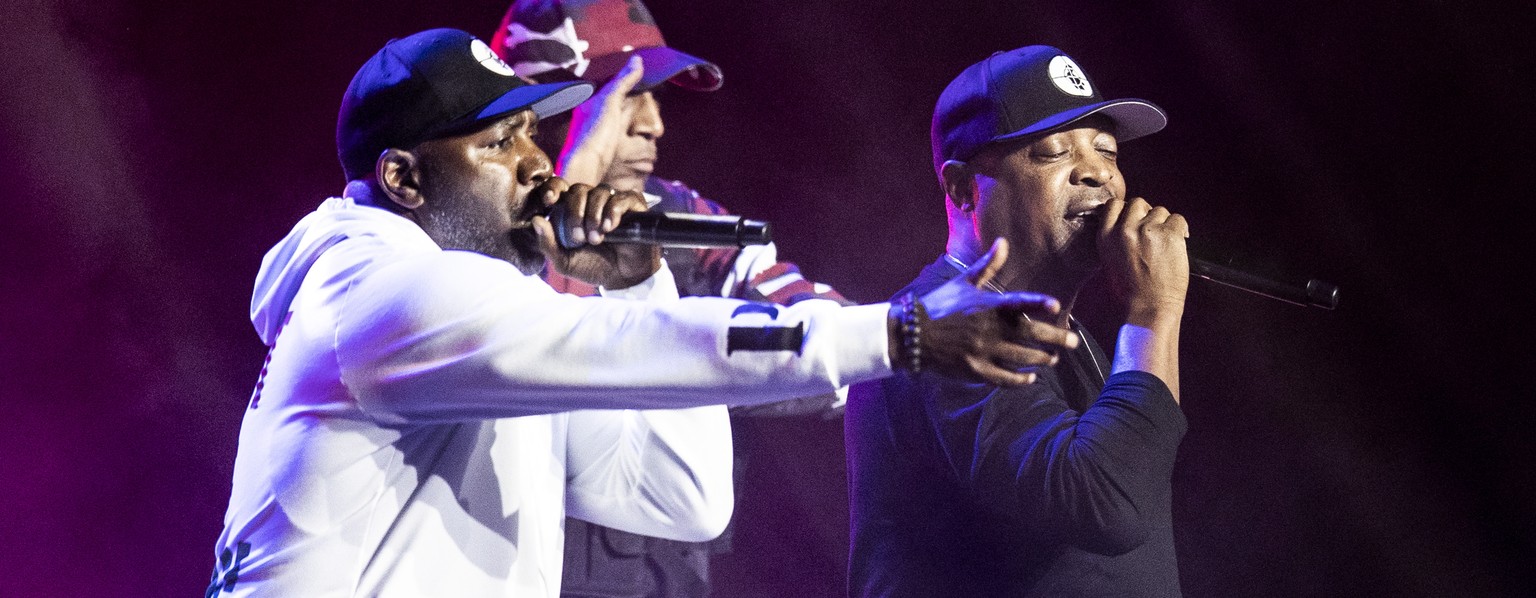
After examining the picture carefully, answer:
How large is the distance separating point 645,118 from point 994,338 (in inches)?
75.2

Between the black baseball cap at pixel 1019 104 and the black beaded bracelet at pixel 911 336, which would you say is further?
the black baseball cap at pixel 1019 104

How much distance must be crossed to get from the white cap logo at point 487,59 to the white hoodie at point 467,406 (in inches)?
11.0

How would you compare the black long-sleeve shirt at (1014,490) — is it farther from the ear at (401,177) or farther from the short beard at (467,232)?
the ear at (401,177)

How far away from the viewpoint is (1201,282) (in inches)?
120

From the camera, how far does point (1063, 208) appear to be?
6.51 feet

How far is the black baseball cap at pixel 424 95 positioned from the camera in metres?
1.80

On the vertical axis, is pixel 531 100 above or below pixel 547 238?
above

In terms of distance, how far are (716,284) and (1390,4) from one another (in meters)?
1.70

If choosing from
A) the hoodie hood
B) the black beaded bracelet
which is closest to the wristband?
the black beaded bracelet

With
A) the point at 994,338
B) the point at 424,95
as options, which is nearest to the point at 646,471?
the point at 424,95

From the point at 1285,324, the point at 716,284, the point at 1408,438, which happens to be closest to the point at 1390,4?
the point at 1285,324

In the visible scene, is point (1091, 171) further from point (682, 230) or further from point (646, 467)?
point (646, 467)

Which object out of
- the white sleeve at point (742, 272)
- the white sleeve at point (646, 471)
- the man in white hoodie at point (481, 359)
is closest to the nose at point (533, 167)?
the man in white hoodie at point (481, 359)

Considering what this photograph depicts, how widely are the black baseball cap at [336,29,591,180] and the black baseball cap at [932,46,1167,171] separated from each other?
0.67 meters
